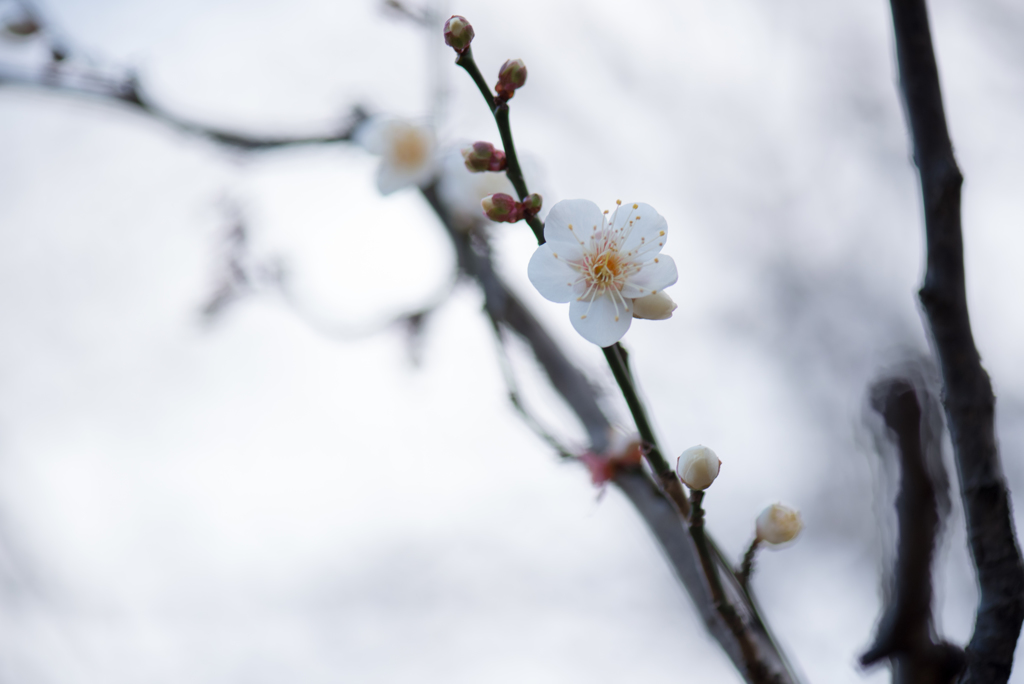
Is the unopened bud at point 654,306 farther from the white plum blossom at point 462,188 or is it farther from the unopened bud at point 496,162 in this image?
the white plum blossom at point 462,188

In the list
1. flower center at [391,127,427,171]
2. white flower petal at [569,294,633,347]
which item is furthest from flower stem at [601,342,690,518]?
flower center at [391,127,427,171]

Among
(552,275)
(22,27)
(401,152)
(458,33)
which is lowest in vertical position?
(22,27)

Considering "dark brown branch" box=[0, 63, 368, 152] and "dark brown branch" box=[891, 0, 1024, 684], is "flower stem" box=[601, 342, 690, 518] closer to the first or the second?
"dark brown branch" box=[891, 0, 1024, 684]

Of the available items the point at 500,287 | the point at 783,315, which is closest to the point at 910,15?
the point at 500,287

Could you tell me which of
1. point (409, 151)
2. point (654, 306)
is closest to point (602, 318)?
point (654, 306)

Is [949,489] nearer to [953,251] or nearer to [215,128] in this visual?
[953,251]

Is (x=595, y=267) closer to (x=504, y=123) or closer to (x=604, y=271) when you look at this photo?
(x=604, y=271)

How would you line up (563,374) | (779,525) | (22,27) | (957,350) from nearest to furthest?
1. (957,350)
2. (779,525)
3. (563,374)
4. (22,27)
